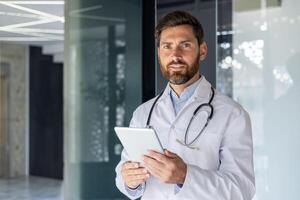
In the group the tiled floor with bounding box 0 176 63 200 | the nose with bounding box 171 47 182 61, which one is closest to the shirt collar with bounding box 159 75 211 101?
the nose with bounding box 171 47 182 61

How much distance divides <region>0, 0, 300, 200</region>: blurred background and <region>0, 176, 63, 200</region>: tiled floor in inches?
1.7

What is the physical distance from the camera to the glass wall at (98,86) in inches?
132

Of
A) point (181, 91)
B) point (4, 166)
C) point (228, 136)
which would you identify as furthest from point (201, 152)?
point (4, 166)

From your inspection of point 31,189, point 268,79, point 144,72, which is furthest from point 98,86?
point 31,189

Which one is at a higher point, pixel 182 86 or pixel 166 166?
pixel 182 86

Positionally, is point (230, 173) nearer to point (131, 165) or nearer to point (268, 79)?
point (131, 165)

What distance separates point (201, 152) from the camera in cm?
124

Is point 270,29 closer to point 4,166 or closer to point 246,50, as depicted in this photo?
point 246,50

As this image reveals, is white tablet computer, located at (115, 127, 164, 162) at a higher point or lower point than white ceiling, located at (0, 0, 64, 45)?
lower

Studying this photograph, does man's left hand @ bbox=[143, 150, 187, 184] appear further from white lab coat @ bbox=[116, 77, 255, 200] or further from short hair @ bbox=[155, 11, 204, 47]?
short hair @ bbox=[155, 11, 204, 47]

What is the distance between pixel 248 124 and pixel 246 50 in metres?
1.80

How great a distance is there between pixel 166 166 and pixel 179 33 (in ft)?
1.28

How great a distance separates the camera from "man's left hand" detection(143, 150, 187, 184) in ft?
3.60

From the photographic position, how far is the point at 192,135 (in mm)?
1264
